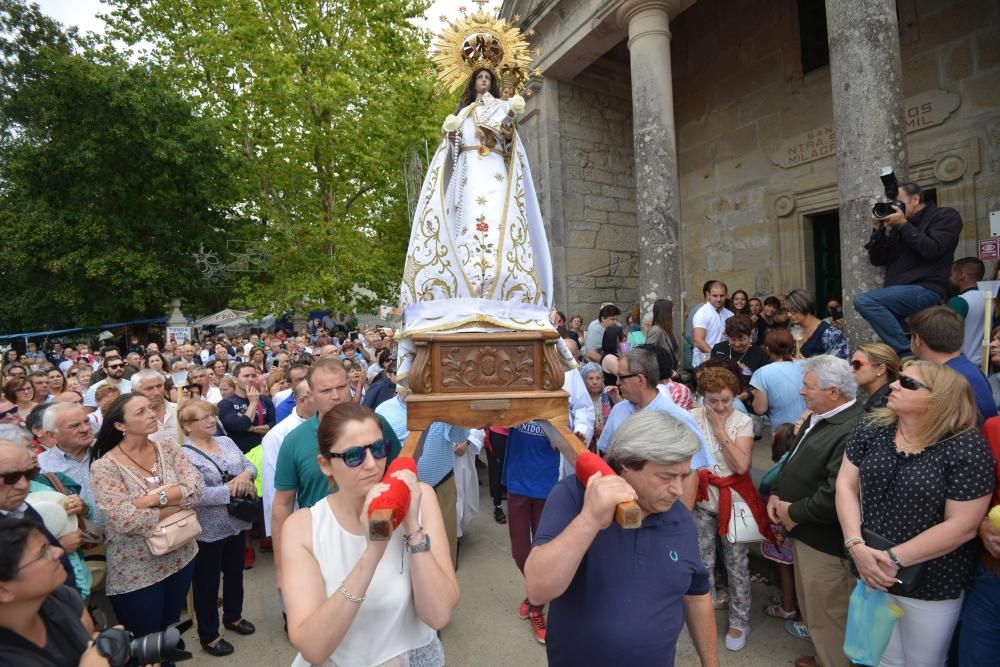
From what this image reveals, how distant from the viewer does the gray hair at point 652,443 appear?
193cm

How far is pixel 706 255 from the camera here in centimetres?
1130

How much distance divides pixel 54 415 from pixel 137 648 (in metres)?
2.34

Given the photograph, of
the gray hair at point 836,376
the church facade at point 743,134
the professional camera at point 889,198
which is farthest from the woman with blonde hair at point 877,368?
the church facade at point 743,134

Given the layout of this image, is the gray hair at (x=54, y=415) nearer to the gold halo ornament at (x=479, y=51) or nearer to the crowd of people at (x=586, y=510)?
the crowd of people at (x=586, y=510)

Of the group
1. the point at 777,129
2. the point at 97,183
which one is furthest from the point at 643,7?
the point at 97,183

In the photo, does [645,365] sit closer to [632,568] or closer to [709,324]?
[632,568]

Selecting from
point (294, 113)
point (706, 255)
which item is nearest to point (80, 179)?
point (294, 113)

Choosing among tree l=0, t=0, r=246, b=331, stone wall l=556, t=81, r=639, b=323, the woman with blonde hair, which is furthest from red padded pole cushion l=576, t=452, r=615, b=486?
tree l=0, t=0, r=246, b=331

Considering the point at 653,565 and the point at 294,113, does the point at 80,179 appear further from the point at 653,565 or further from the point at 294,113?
the point at 653,565

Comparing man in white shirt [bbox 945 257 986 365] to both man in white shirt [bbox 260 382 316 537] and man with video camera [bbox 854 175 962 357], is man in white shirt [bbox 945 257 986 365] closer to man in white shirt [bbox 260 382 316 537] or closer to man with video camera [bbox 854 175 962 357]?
man with video camera [bbox 854 175 962 357]

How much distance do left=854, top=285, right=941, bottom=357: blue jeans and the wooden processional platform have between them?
2.95 meters

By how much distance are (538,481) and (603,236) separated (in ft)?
27.0

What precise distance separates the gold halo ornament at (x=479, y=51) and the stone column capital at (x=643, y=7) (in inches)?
221

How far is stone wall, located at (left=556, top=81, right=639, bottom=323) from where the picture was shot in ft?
36.1
